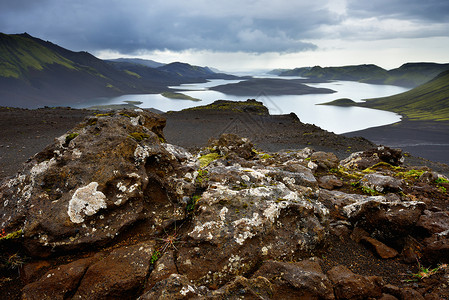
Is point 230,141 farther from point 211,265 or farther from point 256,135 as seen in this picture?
point 256,135

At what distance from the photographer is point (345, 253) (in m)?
5.89

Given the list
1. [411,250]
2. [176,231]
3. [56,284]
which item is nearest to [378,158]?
[411,250]

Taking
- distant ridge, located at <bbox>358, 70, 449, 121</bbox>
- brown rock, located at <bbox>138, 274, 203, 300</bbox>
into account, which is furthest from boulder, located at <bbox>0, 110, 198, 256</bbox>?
distant ridge, located at <bbox>358, 70, 449, 121</bbox>

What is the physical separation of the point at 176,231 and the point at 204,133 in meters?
36.0

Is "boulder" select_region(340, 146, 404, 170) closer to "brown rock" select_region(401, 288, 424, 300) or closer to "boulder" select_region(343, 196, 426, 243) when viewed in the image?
"boulder" select_region(343, 196, 426, 243)

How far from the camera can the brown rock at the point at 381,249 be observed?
5.78 meters

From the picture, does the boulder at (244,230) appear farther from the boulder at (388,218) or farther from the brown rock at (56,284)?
the brown rock at (56,284)

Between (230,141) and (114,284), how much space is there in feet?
46.1

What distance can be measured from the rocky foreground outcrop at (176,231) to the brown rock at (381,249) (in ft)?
0.09

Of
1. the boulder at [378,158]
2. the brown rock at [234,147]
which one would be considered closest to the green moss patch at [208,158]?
the brown rock at [234,147]

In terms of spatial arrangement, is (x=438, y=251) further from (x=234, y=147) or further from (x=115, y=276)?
(x=234, y=147)

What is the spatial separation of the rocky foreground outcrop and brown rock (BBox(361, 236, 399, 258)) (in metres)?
0.03

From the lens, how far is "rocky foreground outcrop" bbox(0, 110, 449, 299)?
4.34 metres

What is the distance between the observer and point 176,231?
5.50 metres
